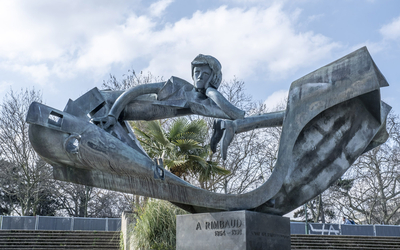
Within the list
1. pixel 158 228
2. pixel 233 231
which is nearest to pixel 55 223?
pixel 158 228

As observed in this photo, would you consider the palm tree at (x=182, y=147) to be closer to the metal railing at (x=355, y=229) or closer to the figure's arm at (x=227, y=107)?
the metal railing at (x=355, y=229)

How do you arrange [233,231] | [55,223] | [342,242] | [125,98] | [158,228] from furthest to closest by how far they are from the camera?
[55,223] → [342,242] → [158,228] → [125,98] → [233,231]

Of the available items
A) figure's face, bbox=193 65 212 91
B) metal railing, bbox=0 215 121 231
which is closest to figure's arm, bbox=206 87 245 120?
figure's face, bbox=193 65 212 91

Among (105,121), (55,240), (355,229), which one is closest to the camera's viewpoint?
(105,121)

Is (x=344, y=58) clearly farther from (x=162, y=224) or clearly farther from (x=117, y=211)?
(x=117, y=211)

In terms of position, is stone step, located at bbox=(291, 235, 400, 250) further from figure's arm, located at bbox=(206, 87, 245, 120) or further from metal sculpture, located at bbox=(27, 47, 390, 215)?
figure's arm, located at bbox=(206, 87, 245, 120)

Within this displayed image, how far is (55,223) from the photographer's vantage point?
15609 millimetres

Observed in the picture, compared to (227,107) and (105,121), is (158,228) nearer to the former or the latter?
(105,121)

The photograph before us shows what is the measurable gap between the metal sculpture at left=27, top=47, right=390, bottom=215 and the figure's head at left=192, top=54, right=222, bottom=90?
11 millimetres

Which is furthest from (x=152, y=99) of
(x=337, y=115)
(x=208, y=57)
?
(x=337, y=115)

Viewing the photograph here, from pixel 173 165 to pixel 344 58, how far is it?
9043 mm

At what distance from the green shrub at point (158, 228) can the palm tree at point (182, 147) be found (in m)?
2.34

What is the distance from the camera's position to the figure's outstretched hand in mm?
4188

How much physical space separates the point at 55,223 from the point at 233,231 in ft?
45.2
